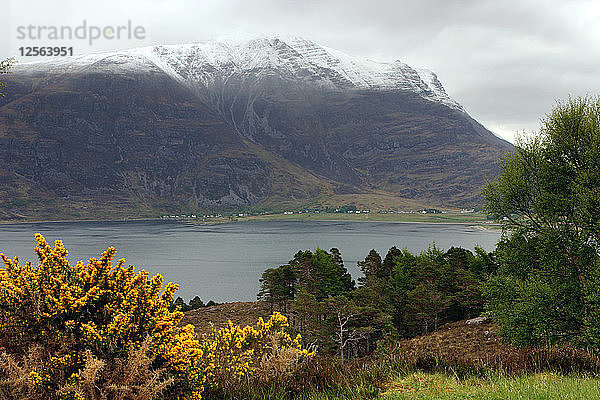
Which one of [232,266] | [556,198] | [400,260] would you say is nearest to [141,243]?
[232,266]

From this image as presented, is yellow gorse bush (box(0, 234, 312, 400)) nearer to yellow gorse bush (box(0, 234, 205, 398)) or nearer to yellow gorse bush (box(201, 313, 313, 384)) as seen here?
yellow gorse bush (box(0, 234, 205, 398))

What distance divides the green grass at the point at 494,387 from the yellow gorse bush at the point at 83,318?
497 cm

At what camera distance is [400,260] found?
52.5 m

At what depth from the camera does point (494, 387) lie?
8.86m

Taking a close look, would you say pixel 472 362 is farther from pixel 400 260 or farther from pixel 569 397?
pixel 400 260

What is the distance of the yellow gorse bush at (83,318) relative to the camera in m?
8.64

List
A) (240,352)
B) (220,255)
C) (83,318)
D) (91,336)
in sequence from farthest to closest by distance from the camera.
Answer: (220,255), (240,352), (83,318), (91,336)

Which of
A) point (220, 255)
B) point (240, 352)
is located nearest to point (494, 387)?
point (240, 352)

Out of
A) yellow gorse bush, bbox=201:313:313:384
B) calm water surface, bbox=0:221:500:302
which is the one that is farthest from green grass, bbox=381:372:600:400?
calm water surface, bbox=0:221:500:302

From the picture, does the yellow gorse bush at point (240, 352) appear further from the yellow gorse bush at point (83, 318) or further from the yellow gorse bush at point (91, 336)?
the yellow gorse bush at point (83, 318)

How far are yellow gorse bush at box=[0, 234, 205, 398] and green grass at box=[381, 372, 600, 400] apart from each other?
196 inches

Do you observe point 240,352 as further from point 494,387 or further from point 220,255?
point 220,255

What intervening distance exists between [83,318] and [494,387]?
31.0 ft

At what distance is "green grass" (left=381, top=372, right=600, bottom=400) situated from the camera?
812cm
